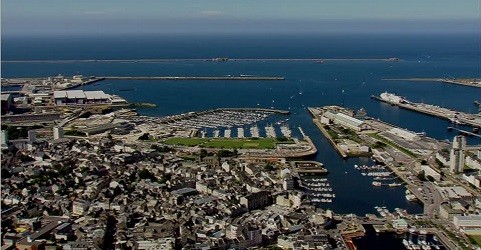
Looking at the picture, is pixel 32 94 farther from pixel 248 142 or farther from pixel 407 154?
pixel 407 154

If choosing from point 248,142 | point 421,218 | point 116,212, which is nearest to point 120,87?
point 248,142

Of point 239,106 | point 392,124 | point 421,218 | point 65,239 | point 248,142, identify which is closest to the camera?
point 65,239

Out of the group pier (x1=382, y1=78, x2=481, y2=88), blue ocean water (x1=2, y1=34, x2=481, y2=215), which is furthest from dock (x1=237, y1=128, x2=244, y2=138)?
pier (x1=382, y1=78, x2=481, y2=88)

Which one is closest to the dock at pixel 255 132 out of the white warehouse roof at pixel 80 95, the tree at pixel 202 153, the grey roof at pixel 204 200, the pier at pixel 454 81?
the tree at pixel 202 153

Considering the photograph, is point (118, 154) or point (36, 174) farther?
point (118, 154)

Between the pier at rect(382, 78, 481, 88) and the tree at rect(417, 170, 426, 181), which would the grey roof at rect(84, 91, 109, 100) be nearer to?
the tree at rect(417, 170, 426, 181)

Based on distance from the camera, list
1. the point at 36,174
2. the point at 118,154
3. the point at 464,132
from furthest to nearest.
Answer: the point at 464,132 → the point at 118,154 → the point at 36,174

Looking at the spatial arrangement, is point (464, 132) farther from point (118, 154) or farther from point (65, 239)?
point (65, 239)

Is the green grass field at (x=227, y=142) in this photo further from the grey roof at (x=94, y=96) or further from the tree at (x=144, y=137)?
the grey roof at (x=94, y=96)

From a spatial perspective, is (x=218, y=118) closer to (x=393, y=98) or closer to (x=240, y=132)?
(x=240, y=132)
